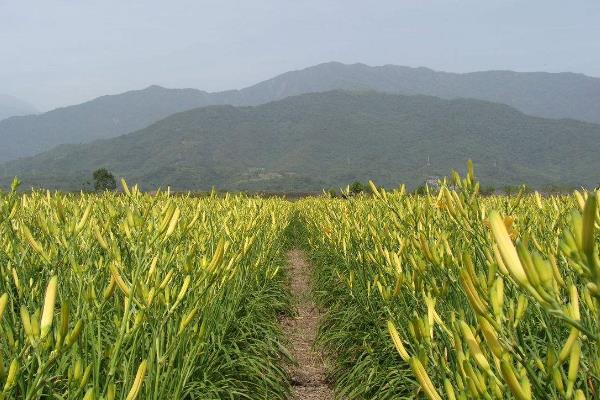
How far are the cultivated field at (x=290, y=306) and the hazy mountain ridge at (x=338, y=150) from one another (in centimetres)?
11499

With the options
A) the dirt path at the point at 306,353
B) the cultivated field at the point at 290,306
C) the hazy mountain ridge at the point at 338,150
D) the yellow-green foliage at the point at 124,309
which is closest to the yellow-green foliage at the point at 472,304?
the cultivated field at the point at 290,306

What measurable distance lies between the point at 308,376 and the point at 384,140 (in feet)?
542

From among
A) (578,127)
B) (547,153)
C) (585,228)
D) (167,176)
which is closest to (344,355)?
(585,228)

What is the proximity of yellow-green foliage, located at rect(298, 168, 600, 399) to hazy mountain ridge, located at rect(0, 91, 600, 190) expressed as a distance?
115 m

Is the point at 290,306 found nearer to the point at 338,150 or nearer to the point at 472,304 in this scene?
the point at 472,304

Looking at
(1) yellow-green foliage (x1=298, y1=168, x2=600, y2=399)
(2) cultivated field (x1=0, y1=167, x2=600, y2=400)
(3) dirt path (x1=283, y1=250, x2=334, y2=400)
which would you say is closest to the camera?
(1) yellow-green foliage (x1=298, y1=168, x2=600, y2=399)

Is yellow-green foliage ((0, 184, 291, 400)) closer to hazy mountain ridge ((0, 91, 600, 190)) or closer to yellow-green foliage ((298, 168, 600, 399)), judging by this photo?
yellow-green foliage ((298, 168, 600, 399))

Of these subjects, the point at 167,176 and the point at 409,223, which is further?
the point at 167,176

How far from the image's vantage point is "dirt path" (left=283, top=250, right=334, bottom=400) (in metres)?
3.98

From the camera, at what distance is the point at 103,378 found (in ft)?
7.45

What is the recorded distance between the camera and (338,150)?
163 meters

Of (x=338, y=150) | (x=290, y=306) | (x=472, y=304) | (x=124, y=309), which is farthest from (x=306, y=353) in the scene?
(x=338, y=150)

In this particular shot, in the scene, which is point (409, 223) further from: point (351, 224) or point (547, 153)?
point (547, 153)

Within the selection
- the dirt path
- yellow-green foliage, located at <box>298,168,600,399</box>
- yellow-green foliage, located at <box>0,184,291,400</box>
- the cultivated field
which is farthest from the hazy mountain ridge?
yellow-green foliage, located at <box>0,184,291,400</box>
